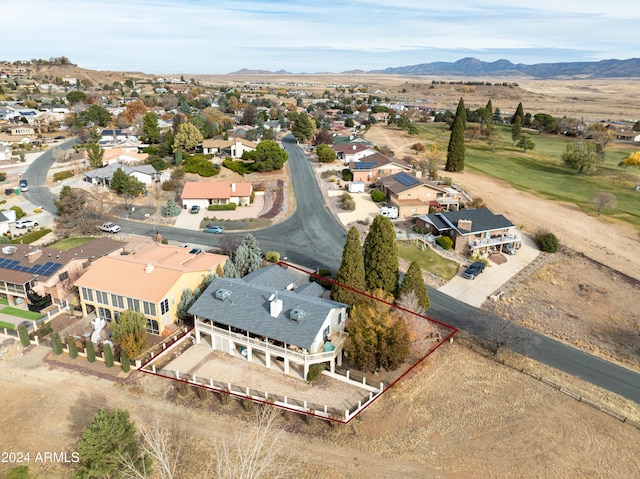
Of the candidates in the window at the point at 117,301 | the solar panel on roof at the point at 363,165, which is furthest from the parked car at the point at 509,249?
the window at the point at 117,301

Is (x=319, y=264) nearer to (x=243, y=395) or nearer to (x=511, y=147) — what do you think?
(x=243, y=395)

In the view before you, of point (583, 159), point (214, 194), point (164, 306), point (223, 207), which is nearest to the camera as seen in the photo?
point (164, 306)

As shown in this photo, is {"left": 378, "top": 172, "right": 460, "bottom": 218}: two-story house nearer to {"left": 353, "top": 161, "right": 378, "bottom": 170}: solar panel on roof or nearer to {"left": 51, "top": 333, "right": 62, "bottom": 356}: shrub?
{"left": 353, "top": 161, "right": 378, "bottom": 170}: solar panel on roof

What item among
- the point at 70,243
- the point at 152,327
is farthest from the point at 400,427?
the point at 70,243

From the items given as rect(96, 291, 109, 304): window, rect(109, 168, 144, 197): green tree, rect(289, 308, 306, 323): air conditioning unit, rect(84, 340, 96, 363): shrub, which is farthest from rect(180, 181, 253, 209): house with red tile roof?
rect(289, 308, 306, 323): air conditioning unit

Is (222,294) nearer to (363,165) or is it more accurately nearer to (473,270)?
(473,270)

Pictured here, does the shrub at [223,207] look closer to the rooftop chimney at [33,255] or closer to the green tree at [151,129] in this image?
the rooftop chimney at [33,255]
